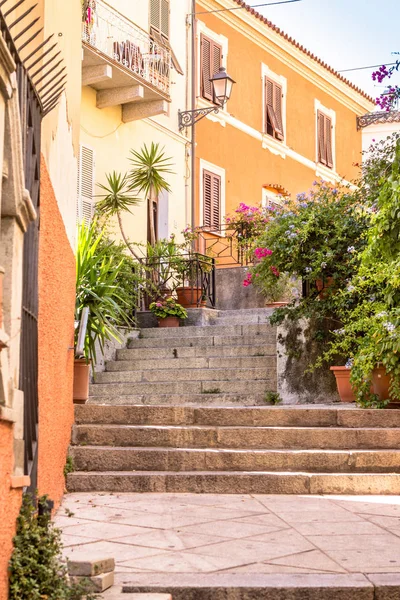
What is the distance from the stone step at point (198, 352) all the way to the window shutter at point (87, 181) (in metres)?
3.43

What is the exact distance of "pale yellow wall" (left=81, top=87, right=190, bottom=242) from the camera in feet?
48.1

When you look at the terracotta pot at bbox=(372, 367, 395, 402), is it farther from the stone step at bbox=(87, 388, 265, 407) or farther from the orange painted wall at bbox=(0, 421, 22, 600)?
the orange painted wall at bbox=(0, 421, 22, 600)

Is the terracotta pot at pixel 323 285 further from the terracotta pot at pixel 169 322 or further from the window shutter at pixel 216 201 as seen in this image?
the window shutter at pixel 216 201

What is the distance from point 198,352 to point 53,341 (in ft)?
18.8

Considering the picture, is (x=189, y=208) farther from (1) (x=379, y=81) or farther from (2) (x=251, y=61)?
(1) (x=379, y=81)

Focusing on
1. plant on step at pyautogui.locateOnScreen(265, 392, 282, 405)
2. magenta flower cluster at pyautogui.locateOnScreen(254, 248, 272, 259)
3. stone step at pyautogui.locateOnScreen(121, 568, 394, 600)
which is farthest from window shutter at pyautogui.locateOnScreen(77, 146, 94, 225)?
stone step at pyautogui.locateOnScreen(121, 568, 394, 600)

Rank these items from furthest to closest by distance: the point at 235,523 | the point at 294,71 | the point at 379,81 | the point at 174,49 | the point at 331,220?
the point at 294,71, the point at 174,49, the point at 331,220, the point at 379,81, the point at 235,523

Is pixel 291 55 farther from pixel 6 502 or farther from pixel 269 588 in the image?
pixel 6 502

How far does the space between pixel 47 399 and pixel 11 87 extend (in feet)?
7.73

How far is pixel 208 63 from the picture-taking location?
1800 centimetres

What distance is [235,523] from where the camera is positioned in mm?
5191

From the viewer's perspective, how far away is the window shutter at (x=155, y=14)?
1644 centimetres

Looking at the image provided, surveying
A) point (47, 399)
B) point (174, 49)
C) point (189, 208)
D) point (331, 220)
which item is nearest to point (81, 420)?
point (47, 399)

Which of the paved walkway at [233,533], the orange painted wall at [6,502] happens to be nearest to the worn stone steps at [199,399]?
the paved walkway at [233,533]
